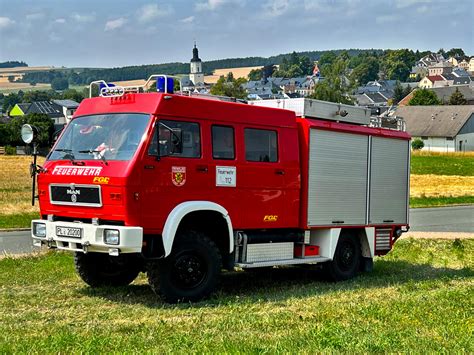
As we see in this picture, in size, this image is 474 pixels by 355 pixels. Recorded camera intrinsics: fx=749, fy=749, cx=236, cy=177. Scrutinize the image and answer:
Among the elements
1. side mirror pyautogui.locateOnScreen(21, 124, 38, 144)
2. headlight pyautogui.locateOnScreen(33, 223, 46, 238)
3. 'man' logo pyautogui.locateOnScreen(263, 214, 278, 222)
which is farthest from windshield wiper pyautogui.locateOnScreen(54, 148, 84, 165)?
→ 'man' logo pyautogui.locateOnScreen(263, 214, 278, 222)

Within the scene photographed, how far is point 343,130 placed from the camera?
1322 cm

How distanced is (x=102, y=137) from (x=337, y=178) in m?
4.46

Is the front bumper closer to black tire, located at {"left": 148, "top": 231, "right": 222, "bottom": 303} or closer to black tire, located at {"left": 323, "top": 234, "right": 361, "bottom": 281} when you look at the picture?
black tire, located at {"left": 148, "top": 231, "right": 222, "bottom": 303}

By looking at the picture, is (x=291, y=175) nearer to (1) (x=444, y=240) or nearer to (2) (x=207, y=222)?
(2) (x=207, y=222)

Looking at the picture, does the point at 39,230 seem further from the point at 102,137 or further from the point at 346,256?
the point at 346,256

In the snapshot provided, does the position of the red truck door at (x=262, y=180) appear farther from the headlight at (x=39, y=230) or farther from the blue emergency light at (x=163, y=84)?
the headlight at (x=39, y=230)

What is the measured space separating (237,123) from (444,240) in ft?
32.8

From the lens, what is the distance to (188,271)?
1054 centimetres

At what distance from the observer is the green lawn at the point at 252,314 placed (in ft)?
23.5

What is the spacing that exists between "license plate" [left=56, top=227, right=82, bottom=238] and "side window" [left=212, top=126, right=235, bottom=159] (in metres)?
2.21

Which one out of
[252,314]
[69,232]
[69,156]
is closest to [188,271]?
[252,314]

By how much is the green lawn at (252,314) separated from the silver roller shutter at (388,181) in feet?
3.71

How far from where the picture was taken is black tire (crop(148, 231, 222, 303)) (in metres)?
10.2

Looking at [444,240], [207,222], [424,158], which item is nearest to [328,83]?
[424,158]
